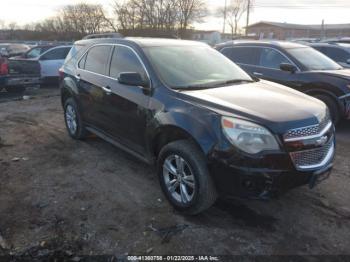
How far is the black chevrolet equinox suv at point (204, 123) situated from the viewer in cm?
310

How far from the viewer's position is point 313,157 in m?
3.32

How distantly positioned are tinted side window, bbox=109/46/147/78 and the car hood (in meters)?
0.89

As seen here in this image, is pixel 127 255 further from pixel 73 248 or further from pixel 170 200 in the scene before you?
pixel 170 200

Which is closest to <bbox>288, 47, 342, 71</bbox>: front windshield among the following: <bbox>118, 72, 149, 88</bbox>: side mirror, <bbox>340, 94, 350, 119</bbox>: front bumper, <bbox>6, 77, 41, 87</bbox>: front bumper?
<bbox>340, 94, 350, 119</bbox>: front bumper

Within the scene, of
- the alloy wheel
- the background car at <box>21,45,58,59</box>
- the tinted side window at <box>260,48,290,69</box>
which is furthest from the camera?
the background car at <box>21,45,58,59</box>

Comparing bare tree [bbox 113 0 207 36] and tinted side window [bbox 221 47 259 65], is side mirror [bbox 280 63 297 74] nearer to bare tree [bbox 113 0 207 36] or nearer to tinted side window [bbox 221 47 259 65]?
tinted side window [bbox 221 47 259 65]

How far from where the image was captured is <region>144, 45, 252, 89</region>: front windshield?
13.2ft

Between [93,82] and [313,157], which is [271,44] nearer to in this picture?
[93,82]

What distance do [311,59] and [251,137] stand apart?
5.16 metres

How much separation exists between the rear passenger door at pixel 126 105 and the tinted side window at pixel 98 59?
21 cm

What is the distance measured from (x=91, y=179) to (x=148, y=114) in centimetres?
133

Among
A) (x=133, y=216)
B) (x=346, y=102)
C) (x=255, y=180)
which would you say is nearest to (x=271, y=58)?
(x=346, y=102)

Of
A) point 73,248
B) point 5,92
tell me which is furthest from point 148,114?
point 5,92

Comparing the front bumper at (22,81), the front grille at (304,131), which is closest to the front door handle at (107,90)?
the front grille at (304,131)
